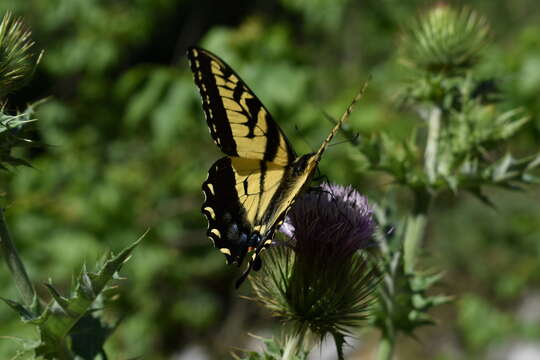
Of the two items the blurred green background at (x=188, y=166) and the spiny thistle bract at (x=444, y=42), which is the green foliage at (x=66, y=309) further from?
the blurred green background at (x=188, y=166)

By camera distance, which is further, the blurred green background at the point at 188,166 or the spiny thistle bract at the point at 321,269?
the blurred green background at the point at 188,166

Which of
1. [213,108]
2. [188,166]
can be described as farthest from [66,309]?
[188,166]

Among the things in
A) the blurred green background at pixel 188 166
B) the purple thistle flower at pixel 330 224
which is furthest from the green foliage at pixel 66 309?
the blurred green background at pixel 188 166

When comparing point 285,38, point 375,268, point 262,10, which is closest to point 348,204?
point 375,268

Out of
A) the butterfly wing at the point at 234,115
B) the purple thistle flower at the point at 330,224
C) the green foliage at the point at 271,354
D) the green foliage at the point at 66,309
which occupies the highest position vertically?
the butterfly wing at the point at 234,115

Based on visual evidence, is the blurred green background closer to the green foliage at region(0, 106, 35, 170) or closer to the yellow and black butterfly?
the yellow and black butterfly

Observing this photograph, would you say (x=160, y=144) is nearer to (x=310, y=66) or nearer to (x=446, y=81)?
(x=310, y=66)
